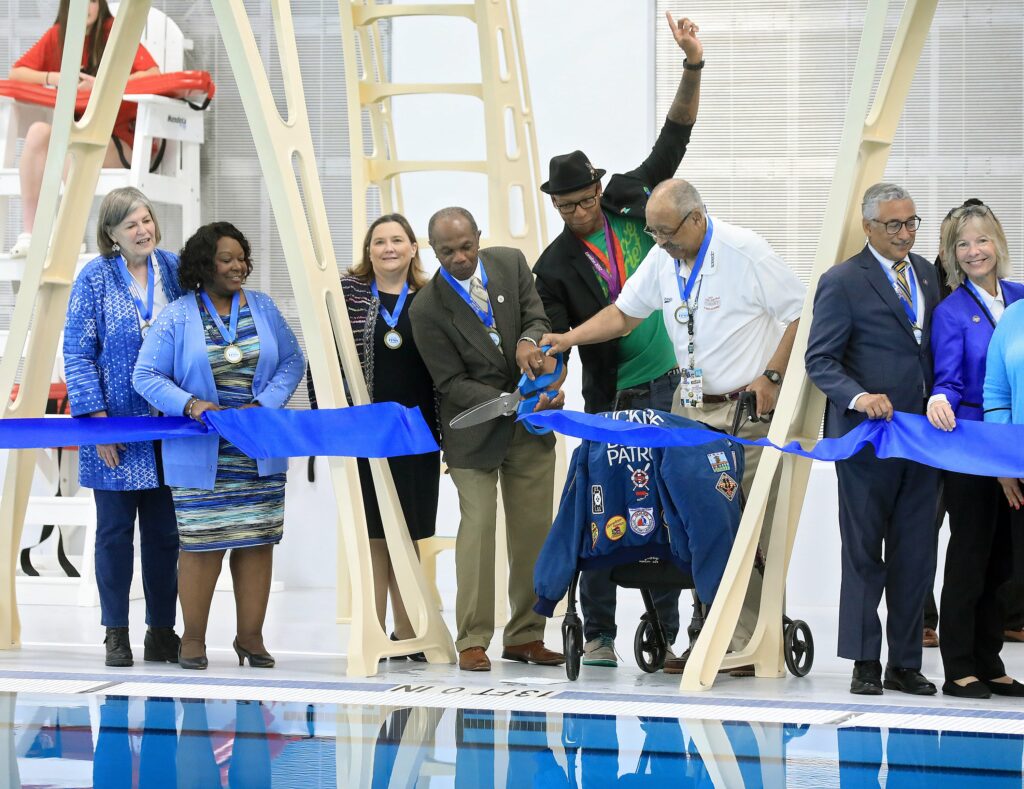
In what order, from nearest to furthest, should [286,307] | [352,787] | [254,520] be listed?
[352,787], [254,520], [286,307]

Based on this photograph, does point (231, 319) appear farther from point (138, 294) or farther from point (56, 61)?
point (56, 61)

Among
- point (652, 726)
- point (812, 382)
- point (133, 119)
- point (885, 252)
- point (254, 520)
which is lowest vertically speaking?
point (652, 726)

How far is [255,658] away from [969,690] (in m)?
2.44

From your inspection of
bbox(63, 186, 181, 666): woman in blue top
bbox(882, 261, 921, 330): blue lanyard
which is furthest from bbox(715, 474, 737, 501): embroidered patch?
bbox(63, 186, 181, 666): woman in blue top

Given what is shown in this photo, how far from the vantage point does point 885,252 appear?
4.86 m

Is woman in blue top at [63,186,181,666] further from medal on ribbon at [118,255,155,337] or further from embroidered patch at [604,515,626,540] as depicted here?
embroidered patch at [604,515,626,540]

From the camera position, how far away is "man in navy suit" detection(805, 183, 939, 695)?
4.82m

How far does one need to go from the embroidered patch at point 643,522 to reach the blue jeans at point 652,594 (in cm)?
71

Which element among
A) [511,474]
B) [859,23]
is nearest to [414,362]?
[511,474]

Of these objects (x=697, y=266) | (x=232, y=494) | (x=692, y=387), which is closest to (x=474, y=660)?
(x=232, y=494)

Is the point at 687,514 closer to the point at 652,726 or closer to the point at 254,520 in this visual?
the point at 652,726

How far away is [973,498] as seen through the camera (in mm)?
4852

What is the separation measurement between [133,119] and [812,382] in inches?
185

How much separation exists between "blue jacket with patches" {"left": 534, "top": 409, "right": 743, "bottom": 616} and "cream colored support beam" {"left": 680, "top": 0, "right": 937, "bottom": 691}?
91 millimetres
